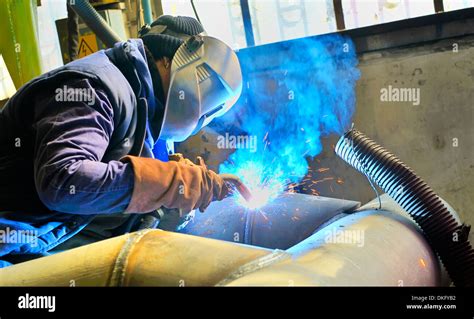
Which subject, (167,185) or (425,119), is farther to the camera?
(425,119)

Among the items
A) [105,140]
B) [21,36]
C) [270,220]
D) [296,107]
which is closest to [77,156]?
[105,140]

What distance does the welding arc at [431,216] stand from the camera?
1.53 metres

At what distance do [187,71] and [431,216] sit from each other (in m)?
0.89

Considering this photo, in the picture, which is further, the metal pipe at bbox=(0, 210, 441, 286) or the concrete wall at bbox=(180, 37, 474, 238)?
the concrete wall at bbox=(180, 37, 474, 238)

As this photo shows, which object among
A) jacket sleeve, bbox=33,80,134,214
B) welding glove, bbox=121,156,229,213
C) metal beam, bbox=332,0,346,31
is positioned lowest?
welding glove, bbox=121,156,229,213

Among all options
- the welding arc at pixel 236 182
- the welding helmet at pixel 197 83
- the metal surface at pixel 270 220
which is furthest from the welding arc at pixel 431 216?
the welding helmet at pixel 197 83

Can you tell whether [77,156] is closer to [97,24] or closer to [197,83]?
[197,83]

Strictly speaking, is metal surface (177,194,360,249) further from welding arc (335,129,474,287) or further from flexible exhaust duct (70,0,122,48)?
flexible exhaust duct (70,0,122,48)

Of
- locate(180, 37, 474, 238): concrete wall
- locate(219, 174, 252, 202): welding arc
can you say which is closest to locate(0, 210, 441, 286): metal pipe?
locate(219, 174, 252, 202): welding arc

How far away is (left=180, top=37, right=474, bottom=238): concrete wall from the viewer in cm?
247

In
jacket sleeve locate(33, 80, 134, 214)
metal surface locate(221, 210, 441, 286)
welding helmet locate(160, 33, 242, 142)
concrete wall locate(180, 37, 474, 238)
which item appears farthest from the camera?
concrete wall locate(180, 37, 474, 238)

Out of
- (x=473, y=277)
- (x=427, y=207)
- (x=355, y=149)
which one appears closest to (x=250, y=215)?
(x=355, y=149)

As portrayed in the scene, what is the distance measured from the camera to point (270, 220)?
79.8 inches
